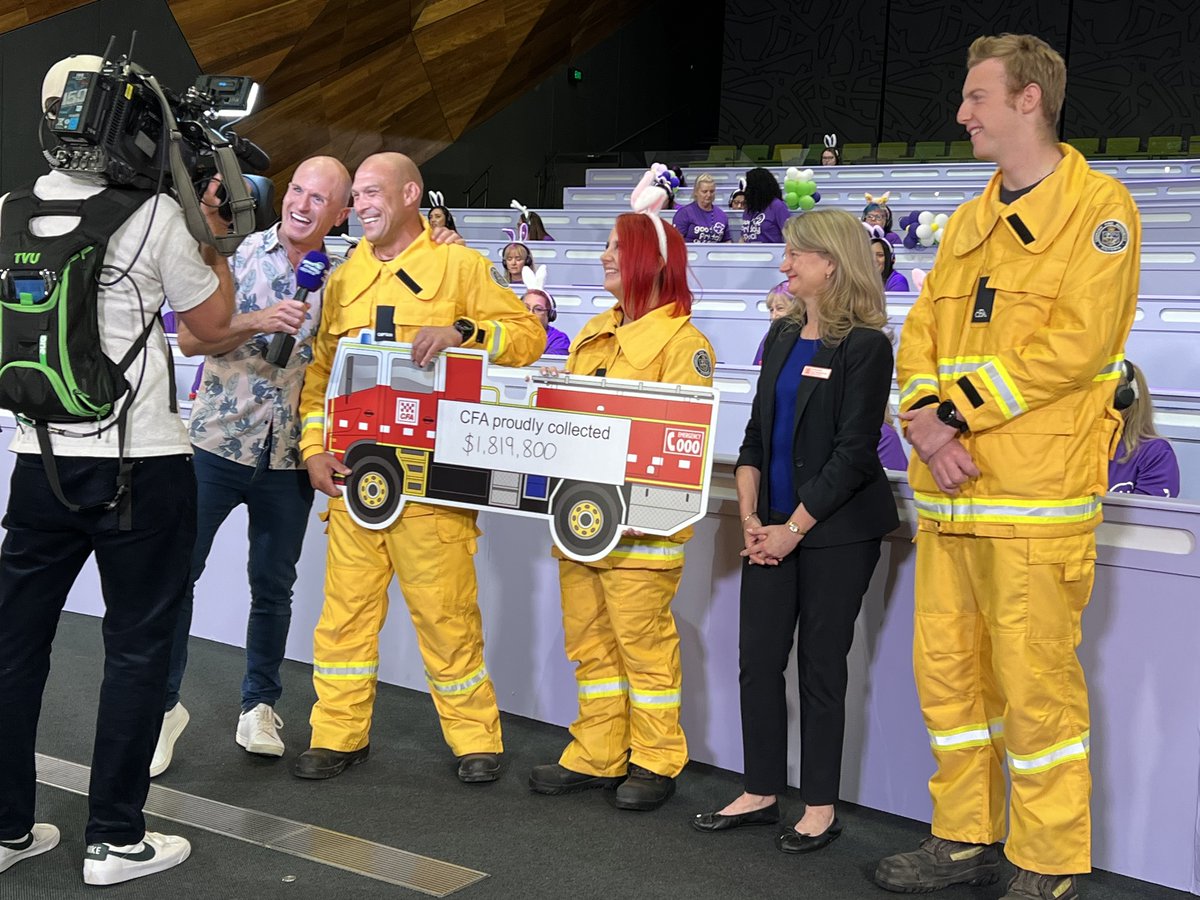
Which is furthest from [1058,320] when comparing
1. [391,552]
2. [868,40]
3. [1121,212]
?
[868,40]

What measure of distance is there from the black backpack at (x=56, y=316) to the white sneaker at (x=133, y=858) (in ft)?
2.11

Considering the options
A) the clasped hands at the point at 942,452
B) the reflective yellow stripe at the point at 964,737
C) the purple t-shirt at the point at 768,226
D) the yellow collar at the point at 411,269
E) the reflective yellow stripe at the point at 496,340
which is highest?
the purple t-shirt at the point at 768,226

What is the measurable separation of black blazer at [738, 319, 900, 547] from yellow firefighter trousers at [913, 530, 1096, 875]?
0.72 feet

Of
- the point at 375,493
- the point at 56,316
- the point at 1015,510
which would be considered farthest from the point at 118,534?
the point at 1015,510

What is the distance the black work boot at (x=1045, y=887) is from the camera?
213 cm

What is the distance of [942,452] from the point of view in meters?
2.16

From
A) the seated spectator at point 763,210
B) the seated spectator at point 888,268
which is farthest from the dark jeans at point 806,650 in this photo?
the seated spectator at point 763,210

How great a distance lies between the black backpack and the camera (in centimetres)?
196

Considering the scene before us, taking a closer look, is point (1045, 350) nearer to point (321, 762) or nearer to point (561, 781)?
point (561, 781)

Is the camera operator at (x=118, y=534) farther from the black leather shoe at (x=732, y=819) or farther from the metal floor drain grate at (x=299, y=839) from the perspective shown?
the black leather shoe at (x=732, y=819)

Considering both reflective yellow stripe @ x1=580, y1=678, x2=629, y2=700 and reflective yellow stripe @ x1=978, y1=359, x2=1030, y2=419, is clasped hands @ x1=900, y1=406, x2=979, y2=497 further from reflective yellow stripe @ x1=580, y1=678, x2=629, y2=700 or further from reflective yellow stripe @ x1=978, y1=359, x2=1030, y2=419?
reflective yellow stripe @ x1=580, y1=678, x2=629, y2=700

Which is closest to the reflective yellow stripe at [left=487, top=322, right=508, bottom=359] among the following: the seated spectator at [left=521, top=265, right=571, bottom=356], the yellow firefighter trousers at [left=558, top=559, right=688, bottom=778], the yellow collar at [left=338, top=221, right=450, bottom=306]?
the yellow collar at [left=338, top=221, right=450, bottom=306]

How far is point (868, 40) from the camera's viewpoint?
1505 cm

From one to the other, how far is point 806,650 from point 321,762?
45.3 inches
